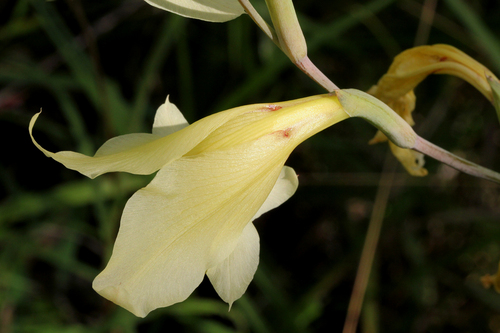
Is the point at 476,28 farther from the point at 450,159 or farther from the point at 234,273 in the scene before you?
the point at 234,273

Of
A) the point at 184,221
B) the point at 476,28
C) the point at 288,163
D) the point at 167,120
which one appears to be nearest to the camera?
the point at 184,221

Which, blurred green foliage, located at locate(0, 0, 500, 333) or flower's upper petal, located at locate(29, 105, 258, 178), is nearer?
flower's upper petal, located at locate(29, 105, 258, 178)

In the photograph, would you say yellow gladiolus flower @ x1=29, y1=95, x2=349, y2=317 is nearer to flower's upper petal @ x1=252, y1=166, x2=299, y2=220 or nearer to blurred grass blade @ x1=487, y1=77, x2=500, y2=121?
flower's upper petal @ x1=252, y1=166, x2=299, y2=220

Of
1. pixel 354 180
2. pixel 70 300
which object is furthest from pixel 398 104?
pixel 70 300

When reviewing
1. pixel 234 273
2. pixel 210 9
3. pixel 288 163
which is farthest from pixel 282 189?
pixel 288 163

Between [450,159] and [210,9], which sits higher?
[210,9]

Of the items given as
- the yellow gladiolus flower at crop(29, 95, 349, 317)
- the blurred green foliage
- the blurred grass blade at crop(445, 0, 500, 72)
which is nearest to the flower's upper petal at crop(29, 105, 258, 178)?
the yellow gladiolus flower at crop(29, 95, 349, 317)
